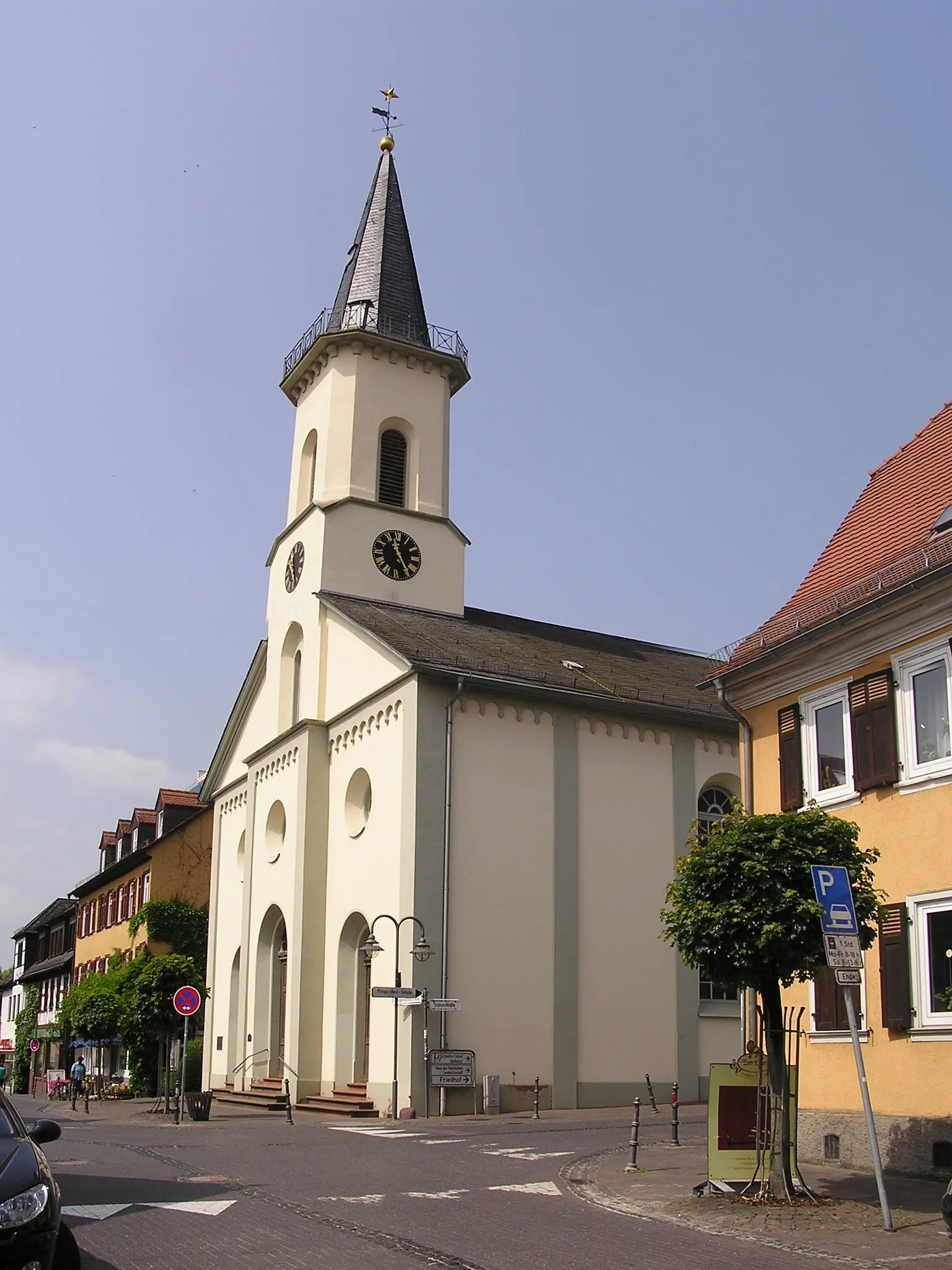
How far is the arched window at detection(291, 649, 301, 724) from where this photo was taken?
34188 millimetres

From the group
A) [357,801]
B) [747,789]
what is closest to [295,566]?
[357,801]

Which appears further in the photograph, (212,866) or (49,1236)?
(212,866)

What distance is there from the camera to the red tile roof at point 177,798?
168ft

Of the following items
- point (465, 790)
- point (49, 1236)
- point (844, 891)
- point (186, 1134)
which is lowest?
point (186, 1134)

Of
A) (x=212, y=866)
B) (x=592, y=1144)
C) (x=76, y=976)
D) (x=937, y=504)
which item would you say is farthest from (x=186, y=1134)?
(x=76, y=976)

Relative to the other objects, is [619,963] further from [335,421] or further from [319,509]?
[335,421]

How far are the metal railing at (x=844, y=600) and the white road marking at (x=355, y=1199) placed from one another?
818 centimetres

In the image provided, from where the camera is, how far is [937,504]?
54.3 feet

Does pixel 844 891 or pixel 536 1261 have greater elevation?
pixel 844 891

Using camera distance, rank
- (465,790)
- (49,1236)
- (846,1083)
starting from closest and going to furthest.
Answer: (49,1236), (846,1083), (465,790)

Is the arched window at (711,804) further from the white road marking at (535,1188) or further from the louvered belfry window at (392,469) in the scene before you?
the white road marking at (535,1188)

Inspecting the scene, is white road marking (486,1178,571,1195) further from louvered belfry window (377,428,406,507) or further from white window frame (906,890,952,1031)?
louvered belfry window (377,428,406,507)

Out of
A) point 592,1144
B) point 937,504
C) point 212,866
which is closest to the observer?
point 937,504

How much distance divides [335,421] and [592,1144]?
21.8m
